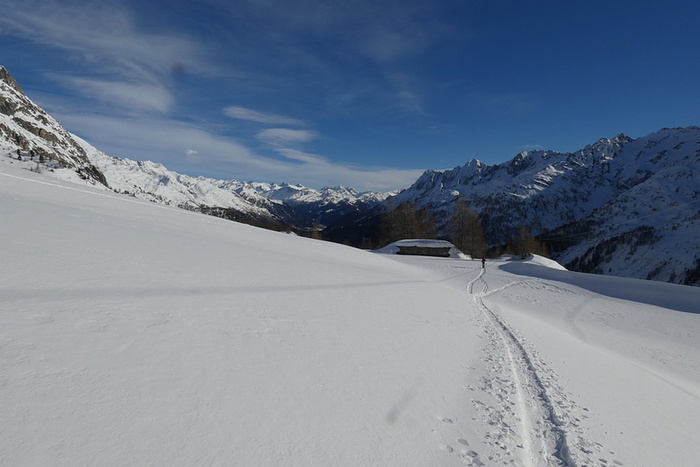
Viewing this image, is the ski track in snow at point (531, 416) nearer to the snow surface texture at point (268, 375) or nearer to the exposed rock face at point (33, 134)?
the snow surface texture at point (268, 375)

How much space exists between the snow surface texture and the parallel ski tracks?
32 mm

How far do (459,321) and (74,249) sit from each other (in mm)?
11680

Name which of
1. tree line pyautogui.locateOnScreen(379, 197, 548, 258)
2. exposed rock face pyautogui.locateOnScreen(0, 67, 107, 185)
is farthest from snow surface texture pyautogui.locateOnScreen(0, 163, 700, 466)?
exposed rock face pyautogui.locateOnScreen(0, 67, 107, 185)

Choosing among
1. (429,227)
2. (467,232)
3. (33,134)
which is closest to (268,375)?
(467,232)

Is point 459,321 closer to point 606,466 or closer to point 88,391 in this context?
point 606,466

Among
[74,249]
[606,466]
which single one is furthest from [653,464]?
[74,249]

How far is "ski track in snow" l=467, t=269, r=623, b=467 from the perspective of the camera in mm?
4578

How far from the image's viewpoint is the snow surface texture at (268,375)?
10.2ft

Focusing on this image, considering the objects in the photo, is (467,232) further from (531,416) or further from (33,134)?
(33,134)

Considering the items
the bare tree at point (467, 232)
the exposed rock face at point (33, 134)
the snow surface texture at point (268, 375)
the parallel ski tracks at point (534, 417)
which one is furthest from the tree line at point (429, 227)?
the exposed rock face at point (33, 134)

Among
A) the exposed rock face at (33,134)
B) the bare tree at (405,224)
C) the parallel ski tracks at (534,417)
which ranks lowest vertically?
the parallel ski tracks at (534,417)

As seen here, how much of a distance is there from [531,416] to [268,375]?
465 cm

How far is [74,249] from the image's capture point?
792 centimetres

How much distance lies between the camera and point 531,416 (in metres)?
5.59
